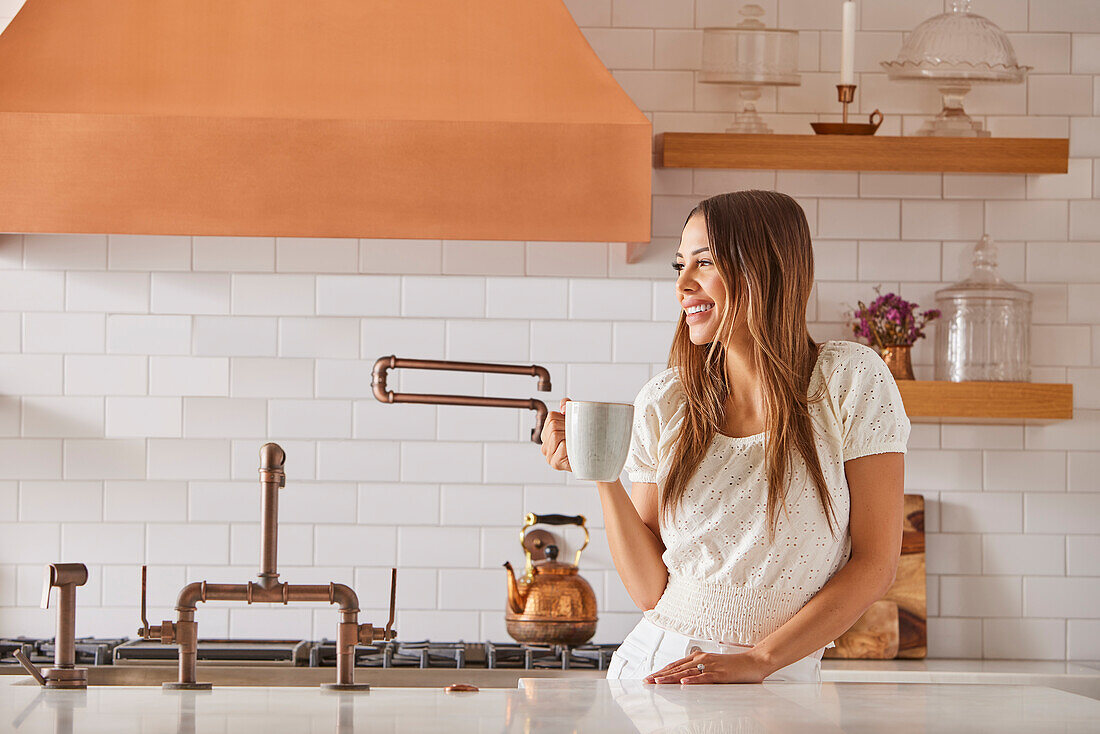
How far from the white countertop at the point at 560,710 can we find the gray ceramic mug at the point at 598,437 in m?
0.25

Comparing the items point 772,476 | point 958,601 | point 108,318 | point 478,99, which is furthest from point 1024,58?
point 108,318

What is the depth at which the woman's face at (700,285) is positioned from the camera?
1.76 meters

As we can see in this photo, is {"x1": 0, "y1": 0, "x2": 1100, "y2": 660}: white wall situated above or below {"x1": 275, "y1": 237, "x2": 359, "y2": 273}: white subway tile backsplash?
below

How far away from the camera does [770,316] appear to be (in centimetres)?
174

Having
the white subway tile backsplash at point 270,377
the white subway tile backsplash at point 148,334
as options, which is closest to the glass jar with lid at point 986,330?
the white subway tile backsplash at point 270,377

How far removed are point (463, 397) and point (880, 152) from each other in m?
1.20

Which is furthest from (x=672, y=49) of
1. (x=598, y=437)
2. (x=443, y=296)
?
(x=598, y=437)

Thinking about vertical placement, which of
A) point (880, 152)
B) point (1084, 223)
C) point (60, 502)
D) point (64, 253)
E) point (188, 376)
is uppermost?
point (880, 152)

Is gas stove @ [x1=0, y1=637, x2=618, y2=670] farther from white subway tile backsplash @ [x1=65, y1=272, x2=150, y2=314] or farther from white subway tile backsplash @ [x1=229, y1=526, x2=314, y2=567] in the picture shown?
white subway tile backsplash @ [x1=65, y1=272, x2=150, y2=314]

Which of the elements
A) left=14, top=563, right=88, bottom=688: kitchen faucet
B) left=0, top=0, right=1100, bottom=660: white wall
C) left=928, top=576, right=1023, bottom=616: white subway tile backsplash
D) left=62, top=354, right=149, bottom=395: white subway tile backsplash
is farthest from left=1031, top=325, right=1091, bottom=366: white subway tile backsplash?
left=14, top=563, right=88, bottom=688: kitchen faucet

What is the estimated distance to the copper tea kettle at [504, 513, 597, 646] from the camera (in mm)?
2736

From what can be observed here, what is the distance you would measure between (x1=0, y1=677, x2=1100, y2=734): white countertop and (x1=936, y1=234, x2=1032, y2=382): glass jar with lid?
166 centimetres

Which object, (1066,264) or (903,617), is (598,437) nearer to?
(903,617)

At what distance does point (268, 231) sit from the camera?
7.20ft
